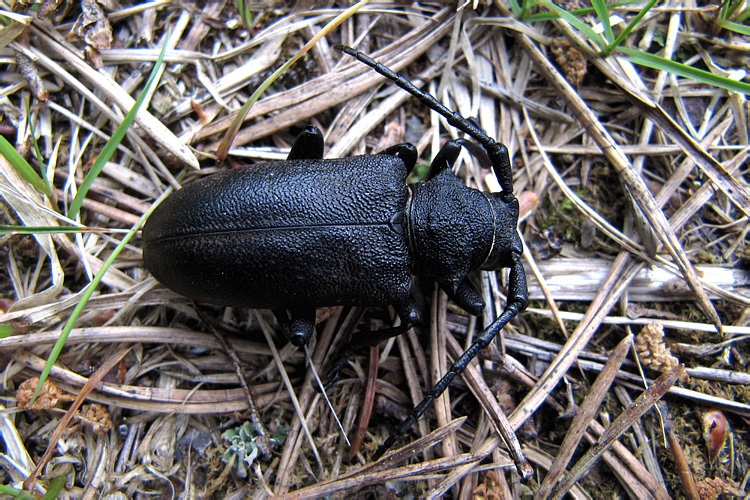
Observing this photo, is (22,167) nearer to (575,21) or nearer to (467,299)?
(467,299)

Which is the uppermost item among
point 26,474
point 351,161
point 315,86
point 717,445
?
point 315,86

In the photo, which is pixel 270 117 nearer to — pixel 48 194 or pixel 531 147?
pixel 48 194

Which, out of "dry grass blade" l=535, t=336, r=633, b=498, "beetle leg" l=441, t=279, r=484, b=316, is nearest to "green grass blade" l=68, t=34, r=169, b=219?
"beetle leg" l=441, t=279, r=484, b=316

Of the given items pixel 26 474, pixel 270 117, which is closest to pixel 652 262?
pixel 270 117


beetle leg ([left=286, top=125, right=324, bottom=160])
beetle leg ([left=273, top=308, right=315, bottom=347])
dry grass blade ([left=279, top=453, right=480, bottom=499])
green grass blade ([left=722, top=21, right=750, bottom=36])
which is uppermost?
green grass blade ([left=722, top=21, right=750, bottom=36])

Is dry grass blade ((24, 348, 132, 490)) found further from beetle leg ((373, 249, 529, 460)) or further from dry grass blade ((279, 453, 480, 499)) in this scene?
beetle leg ((373, 249, 529, 460))

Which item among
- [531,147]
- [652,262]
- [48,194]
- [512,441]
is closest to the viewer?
[512,441]

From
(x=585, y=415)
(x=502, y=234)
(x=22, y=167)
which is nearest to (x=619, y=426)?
(x=585, y=415)
